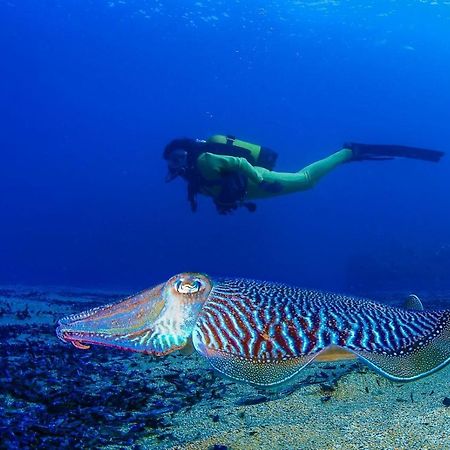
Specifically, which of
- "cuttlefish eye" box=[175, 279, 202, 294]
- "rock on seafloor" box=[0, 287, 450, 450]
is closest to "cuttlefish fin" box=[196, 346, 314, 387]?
"cuttlefish eye" box=[175, 279, 202, 294]

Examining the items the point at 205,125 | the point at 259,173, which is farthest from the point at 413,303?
the point at 205,125

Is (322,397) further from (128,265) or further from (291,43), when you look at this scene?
(128,265)

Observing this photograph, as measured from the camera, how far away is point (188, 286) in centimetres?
267

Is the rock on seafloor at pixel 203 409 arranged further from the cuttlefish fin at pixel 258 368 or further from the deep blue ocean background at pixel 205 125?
the deep blue ocean background at pixel 205 125

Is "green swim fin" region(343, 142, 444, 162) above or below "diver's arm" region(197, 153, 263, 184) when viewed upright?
above

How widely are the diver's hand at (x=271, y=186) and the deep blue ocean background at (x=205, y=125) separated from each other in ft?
77.2

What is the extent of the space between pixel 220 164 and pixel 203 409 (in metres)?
7.41

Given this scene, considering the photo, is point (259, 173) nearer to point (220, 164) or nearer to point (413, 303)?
point (220, 164)

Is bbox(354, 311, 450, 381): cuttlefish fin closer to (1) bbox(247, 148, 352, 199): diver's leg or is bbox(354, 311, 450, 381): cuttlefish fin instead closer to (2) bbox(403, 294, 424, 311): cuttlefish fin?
(2) bbox(403, 294, 424, 311): cuttlefish fin

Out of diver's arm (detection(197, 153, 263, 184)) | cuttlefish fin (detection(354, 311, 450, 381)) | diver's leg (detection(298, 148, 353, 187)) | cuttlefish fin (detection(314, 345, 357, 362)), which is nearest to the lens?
cuttlefish fin (detection(354, 311, 450, 381))

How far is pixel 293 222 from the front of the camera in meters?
152

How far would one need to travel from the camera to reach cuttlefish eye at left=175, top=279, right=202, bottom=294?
2.65 metres

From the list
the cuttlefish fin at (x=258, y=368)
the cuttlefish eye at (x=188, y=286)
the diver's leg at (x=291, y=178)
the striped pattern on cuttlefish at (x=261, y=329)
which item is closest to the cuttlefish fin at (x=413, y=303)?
the striped pattern on cuttlefish at (x=261, y=329)

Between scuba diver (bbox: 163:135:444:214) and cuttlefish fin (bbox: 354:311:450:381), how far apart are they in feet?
26.9
